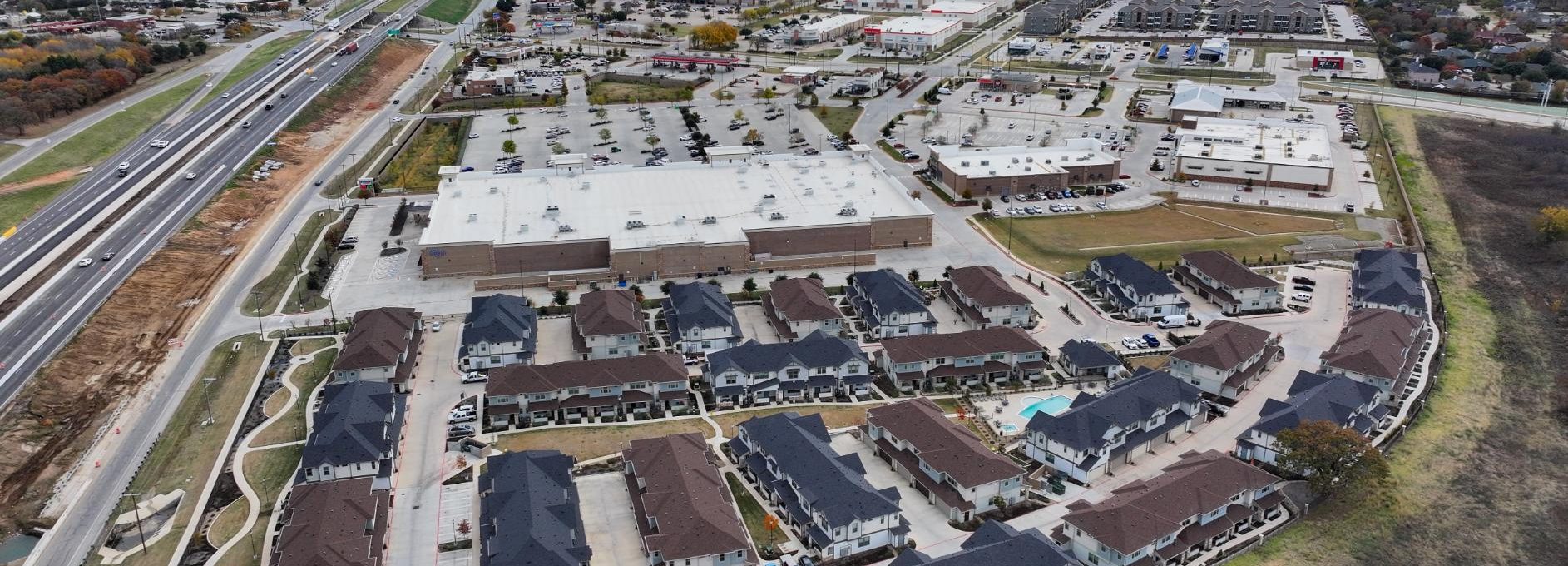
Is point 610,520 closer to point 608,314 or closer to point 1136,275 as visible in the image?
point 608,314

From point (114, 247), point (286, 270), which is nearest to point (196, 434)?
point (286, 270)

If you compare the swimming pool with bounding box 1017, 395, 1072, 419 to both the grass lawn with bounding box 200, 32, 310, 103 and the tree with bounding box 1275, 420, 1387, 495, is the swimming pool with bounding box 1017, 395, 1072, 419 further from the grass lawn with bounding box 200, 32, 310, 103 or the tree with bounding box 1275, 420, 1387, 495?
the grass lawn with bounding box 200, 32, 310, 103

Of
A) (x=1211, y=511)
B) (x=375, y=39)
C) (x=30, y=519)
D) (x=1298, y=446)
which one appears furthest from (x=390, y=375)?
(x=375, y=39)

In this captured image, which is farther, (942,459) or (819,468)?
(942,459)

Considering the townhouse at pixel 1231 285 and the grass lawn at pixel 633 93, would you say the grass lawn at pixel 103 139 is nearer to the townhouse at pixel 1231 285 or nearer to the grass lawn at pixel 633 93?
the grass lawn at pixel 633 93

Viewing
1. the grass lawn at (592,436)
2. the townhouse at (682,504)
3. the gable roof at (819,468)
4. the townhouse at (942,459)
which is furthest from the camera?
the grass lawn at (592,436)

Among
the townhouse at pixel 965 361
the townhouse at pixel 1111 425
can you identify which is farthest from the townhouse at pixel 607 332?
the townhouse at pixel 1111 425
